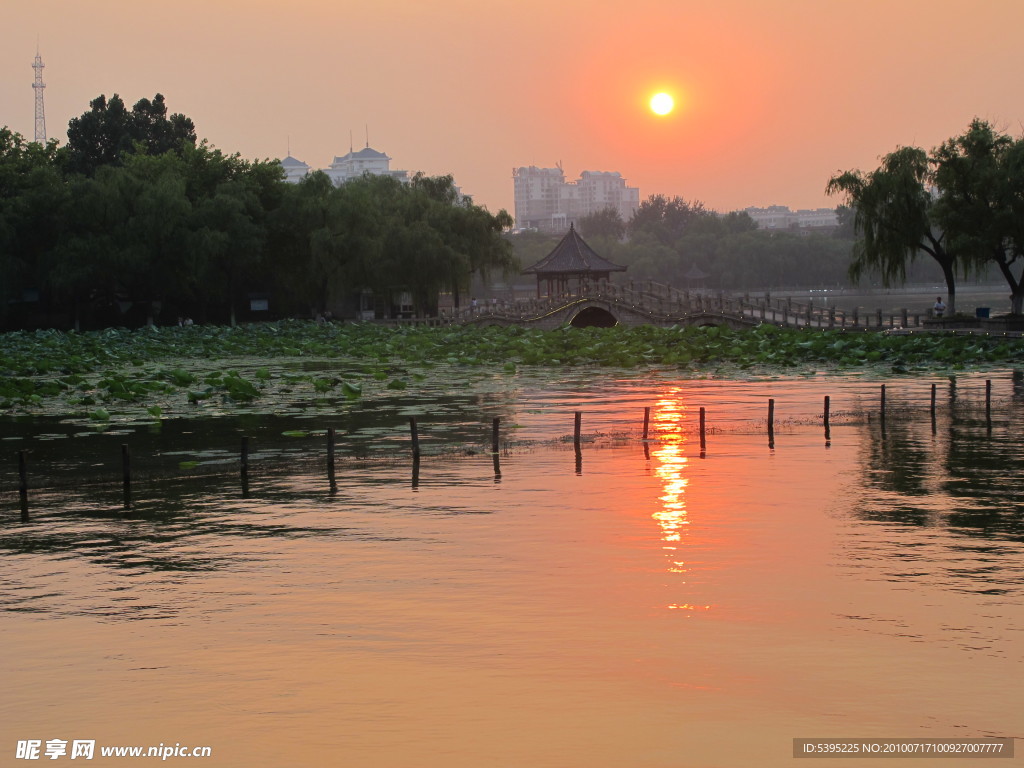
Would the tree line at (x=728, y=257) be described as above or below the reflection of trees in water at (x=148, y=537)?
above

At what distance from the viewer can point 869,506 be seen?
18.5m

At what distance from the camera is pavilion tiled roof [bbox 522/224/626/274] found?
2785 inches

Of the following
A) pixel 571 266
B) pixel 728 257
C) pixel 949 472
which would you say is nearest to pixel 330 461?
pixel 949 472

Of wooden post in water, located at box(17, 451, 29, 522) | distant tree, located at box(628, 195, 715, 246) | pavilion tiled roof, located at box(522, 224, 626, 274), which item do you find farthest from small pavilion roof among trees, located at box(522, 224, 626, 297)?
distant tree, located at box(628, 195, 715, 246)

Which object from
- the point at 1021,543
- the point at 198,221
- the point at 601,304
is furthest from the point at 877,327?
the point at 1021,543

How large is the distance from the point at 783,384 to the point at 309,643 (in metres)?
25.8

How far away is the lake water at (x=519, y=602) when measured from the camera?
10508 mm

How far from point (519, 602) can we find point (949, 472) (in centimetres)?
1034

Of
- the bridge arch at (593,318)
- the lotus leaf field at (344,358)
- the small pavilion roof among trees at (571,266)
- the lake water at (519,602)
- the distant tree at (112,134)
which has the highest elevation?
the distant tree at (112,134)

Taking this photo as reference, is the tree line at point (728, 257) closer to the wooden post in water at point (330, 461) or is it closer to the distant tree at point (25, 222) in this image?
the distant tree at point (25, 222)

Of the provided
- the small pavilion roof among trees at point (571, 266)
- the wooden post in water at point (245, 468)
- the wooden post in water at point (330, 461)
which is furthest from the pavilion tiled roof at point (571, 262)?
the wooden post in water at point (245, 468)

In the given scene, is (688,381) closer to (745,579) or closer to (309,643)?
(745,579)

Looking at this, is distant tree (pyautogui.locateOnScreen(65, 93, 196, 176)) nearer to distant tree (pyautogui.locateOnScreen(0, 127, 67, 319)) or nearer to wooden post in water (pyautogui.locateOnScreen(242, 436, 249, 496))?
distant tree (pyautogui.locateOnScreen(0, 127, 67, 319))

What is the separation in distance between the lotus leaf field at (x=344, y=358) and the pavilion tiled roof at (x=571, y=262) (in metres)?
10.8
